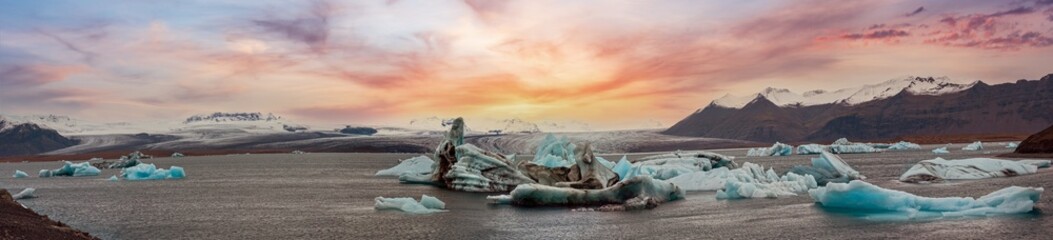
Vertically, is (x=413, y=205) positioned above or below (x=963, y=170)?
below

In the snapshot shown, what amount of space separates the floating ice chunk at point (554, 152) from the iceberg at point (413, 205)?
1605cm

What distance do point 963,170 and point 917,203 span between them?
14222mm

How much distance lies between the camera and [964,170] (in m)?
28.9

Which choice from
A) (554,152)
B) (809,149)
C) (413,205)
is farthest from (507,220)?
(809,149)

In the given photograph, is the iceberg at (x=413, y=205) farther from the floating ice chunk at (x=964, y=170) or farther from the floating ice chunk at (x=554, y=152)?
the floating ice chunk at (x=964, y=170)

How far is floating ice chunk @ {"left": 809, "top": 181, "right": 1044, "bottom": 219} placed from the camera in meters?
15.8

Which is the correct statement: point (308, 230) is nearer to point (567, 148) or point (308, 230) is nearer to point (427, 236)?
point (427, 236)

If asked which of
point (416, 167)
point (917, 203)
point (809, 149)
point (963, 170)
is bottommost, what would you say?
point (917, 203)

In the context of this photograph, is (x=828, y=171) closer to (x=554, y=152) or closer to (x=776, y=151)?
(x=554, y=152)

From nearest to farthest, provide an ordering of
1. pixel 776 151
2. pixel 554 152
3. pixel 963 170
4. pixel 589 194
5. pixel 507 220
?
pixel 507 220, pixel 589 194, pixel 963 170, pixel 554 152, pixel 776 151

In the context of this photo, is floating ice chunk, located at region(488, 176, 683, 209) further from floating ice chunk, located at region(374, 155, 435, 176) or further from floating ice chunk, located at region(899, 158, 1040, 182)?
floating ice chunk, located at region(374, 155, 435, 176)

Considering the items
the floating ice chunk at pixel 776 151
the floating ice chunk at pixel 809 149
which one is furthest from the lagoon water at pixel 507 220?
the floating ice chunk at pixel 809 149

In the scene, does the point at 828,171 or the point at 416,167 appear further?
the point at 416,167

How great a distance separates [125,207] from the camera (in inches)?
896
